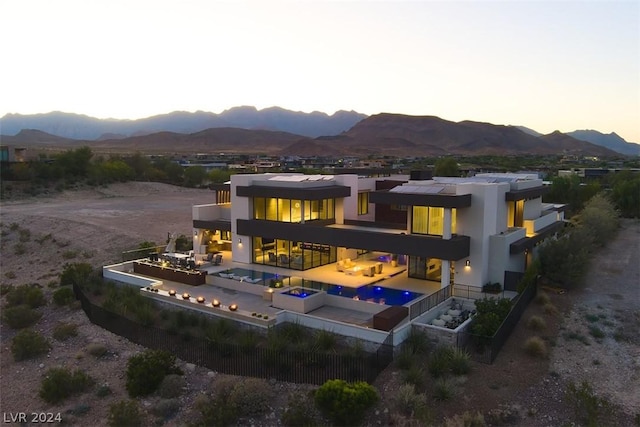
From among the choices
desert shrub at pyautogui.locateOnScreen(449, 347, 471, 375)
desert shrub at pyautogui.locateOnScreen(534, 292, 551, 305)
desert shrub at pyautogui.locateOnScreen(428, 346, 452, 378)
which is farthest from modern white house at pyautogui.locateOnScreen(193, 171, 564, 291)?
desert shrub at pyautogui.locateOnScreen(449, 347, 471, 375)

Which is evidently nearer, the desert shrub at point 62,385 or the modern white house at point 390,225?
the desert shrub at point 62,385

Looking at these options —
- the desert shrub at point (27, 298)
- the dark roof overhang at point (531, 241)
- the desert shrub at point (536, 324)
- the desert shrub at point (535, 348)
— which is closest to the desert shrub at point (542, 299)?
the dark roof overhang at point (531, 241)

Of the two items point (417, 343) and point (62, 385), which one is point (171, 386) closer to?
point (62, 385)

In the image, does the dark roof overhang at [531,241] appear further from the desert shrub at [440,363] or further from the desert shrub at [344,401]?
the desert shrub at [344,401]

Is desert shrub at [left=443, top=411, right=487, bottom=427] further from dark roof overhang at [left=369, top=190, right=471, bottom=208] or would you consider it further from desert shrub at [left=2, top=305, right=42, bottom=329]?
desert shrub at [left=2, top=305, right=42, bottom=329]

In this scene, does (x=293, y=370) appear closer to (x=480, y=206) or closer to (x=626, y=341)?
(x=480, y=206)

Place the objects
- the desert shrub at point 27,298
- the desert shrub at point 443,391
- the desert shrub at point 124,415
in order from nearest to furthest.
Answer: the desert shrub at point 124,415 < the desert shrub at point 443,391 < the desert shrub at point 27,298
